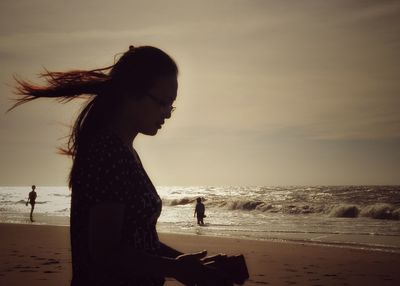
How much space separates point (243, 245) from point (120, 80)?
13203mm

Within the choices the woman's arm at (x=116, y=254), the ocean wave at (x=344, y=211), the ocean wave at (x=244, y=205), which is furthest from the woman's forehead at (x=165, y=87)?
the ocean wave at (x=244, y=205)

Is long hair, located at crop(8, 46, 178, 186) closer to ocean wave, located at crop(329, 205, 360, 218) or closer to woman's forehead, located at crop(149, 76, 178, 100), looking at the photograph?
woman's forehead, located at crop(149, 76, 178, 100)

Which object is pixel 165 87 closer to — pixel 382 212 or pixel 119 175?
pixel 119 175

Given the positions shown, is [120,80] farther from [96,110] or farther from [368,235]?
[368,235]

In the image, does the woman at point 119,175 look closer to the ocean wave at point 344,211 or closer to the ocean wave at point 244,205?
the ocean wave at point 344,211

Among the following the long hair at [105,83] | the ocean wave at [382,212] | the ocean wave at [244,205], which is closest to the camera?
the long hair at [105,83]

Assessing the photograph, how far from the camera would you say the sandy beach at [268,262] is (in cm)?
845

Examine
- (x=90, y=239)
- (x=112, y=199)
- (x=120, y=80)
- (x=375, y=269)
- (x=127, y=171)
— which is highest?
(x=120, y=80)

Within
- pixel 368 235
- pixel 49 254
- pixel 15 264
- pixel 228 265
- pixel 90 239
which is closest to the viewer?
pixel 90 239

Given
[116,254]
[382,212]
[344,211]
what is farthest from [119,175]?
[344,211]

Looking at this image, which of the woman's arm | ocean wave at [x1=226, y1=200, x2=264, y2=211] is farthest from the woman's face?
ocean wave at [x1=226, y1=200, x2=264, y2=211]

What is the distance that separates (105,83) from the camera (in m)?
1.80

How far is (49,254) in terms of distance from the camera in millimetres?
11078

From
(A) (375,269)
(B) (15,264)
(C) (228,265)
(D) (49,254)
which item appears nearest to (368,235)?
(A) (375,269)
